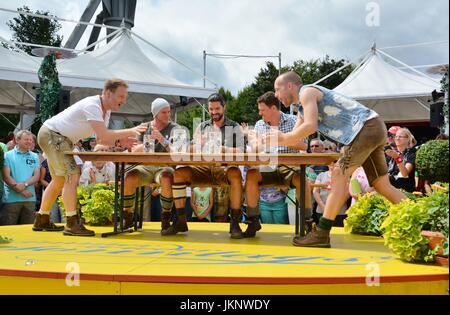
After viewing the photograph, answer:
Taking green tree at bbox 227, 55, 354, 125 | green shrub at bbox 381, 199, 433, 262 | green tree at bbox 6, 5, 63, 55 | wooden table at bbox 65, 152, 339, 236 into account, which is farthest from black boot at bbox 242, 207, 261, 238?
green tree at bbox 6, 5, 63, 55

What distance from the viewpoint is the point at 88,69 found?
12.9 metres

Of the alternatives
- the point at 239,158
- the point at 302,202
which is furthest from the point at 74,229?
the point at 302,202

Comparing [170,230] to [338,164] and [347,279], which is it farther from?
[347,279]

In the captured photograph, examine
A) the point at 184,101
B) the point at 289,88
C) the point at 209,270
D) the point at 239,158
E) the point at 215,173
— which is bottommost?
the point at 209,270

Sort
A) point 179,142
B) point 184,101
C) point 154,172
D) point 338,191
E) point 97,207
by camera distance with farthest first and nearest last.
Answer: point 184,101
point 97,207
point 154,172
point 179,142
point 338,191

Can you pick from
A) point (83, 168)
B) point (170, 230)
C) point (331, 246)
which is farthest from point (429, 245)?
point (83, 168)

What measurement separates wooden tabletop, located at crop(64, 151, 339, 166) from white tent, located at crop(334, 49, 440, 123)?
35.7 ft

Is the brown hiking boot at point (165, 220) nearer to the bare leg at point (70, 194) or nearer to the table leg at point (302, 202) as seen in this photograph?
the bare leg at point (70, 194)

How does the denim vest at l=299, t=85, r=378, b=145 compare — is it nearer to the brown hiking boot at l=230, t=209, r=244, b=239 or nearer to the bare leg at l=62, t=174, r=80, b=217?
the brown hiking boot at l=230, t=209, r=244, b=239

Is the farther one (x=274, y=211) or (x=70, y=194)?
(x=274, y=211)

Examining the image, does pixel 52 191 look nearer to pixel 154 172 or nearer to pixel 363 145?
pixel 154 172

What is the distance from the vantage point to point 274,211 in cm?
663

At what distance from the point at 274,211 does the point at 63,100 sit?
623 centimetres

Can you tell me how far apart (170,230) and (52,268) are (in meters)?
2.03
